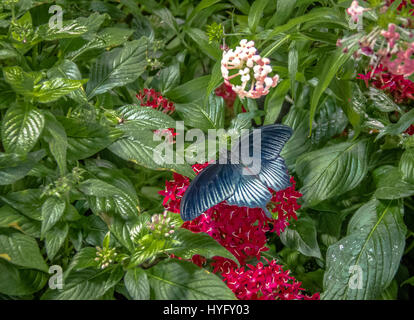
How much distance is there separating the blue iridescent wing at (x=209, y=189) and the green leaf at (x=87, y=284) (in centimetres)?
18

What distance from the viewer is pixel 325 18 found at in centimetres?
81

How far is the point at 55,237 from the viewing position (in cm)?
81

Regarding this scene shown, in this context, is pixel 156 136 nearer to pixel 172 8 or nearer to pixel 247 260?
pixel 247 260

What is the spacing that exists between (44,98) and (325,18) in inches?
19.3

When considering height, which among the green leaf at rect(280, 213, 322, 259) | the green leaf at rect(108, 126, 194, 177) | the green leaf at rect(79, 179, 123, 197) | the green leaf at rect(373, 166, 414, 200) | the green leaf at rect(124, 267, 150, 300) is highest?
the green leaf at rect(108, 126, 194, 177)

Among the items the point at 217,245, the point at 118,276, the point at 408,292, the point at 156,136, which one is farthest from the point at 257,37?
the point at 408,292

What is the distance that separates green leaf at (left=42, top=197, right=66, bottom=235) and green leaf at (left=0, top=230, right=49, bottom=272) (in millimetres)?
49

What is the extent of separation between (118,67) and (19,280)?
450 mm

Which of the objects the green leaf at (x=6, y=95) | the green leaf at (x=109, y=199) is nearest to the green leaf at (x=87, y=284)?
the green leaf at (x=109, y=199)

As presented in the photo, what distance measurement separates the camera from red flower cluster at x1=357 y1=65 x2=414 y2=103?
0.89m

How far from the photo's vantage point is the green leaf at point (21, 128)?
720 millimetres

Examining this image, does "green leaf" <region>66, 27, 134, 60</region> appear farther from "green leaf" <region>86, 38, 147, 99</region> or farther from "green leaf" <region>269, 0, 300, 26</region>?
"green leaf" <region>269, 0, 300, 26</region>

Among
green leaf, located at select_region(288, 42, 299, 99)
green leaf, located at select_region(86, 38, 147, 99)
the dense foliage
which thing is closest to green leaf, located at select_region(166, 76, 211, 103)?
the dense foliage

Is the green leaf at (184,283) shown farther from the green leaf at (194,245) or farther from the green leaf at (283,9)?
the green leaf at (283,9)
